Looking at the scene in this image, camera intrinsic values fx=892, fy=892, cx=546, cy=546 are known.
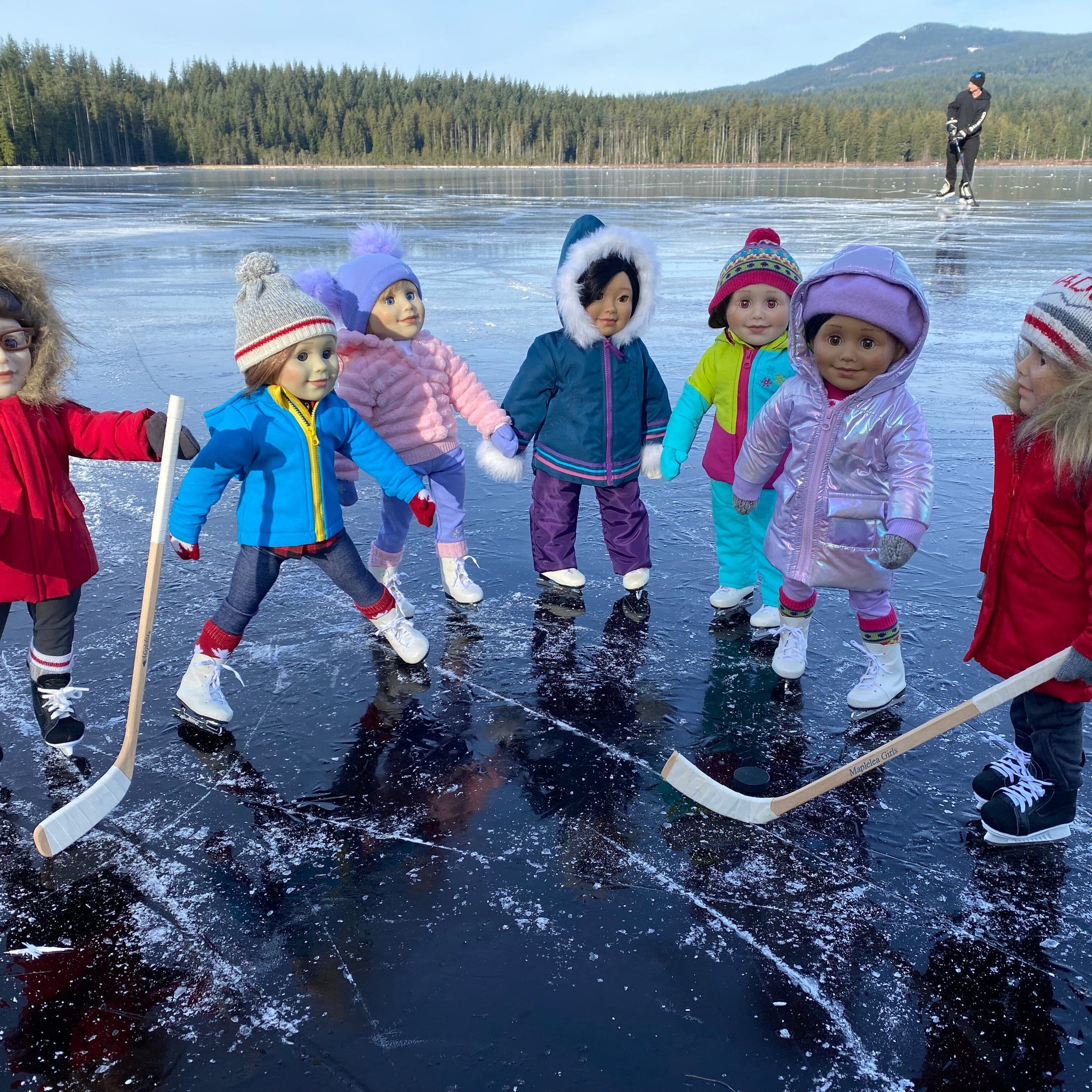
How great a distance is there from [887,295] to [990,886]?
5.28ft

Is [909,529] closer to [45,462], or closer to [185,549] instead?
[185,549]

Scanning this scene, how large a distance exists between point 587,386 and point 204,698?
1872 millimetres

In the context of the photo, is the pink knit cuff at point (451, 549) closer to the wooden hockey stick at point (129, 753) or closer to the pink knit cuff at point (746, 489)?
the pink knit cuff at point (746, 489)

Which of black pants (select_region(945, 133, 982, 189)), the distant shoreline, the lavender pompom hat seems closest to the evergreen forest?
the distant shoreline

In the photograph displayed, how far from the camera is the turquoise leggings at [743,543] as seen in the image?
11.5 ft

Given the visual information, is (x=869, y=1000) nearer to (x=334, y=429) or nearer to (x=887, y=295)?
(x=887, y=295)

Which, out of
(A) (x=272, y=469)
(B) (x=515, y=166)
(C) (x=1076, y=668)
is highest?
(B) (x=515, y=166)

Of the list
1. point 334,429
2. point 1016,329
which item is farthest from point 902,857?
point 1016,329

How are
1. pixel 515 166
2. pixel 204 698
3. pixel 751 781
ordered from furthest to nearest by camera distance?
pixel 515 166
pixel 204 698
pixel 751 781

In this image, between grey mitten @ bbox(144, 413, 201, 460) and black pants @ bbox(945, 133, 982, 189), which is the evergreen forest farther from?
grey mitten @ bbox(144, 413, 201, 460)

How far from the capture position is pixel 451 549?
3635 millimetres

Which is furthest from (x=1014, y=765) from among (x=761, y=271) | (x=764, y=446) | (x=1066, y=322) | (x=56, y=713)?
(x=56, y=713)

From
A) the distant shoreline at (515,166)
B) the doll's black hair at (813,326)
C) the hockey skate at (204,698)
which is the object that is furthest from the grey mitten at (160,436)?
the distant shoreline at (515,166)

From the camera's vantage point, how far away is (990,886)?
6.79ft
